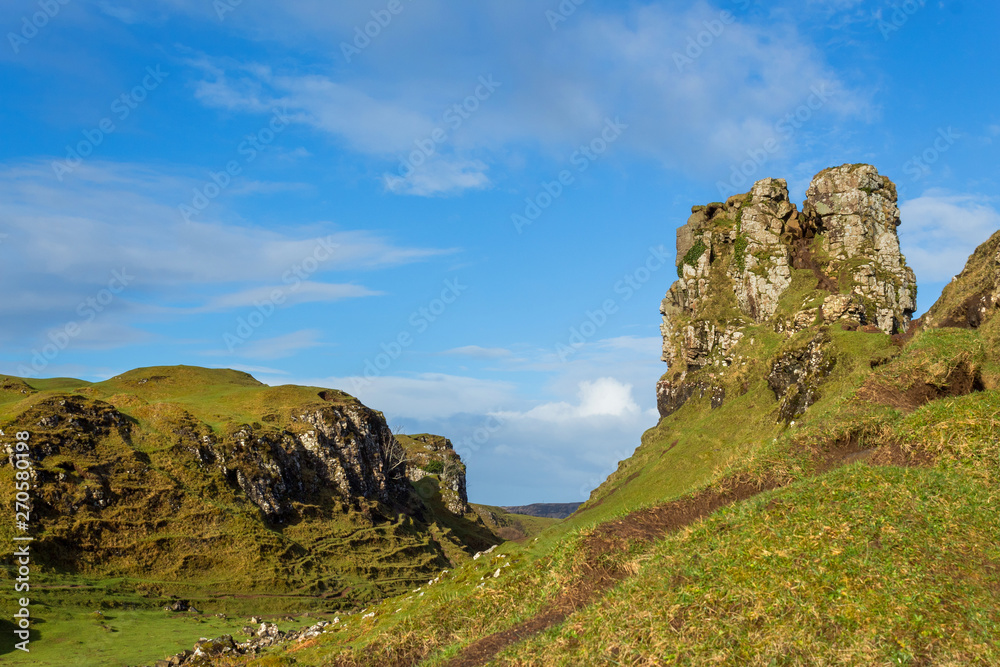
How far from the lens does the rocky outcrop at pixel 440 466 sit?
142387 millimetres

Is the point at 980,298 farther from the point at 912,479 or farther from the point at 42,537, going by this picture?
the point at 42,537

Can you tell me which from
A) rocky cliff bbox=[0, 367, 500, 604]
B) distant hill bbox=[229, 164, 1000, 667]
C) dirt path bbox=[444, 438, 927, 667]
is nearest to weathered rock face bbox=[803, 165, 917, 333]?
distant hill bbox=[229, 164, 1000, 667]

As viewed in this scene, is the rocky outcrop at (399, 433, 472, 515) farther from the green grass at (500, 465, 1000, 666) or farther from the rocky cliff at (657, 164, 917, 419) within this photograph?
the green grass at (500, 465, 1000, 666)

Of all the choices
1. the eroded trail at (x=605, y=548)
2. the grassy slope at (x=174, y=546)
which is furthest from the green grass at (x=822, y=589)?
the grassy slope at (x=174, y=546)

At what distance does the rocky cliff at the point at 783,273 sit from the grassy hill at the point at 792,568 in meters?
59.8

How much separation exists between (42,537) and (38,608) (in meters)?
12.8

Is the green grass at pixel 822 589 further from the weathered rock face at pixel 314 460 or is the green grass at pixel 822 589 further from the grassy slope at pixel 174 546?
the weathered rock face at pixel 314 460

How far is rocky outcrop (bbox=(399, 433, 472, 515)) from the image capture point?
142387 mm

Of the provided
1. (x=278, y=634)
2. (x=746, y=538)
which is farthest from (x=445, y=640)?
(x=278, y=634)

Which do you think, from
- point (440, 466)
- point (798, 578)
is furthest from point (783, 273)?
point (440, 466)

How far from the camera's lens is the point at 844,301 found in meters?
82.2

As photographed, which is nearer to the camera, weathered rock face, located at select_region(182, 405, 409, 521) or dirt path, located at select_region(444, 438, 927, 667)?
dirt path, located at select_region(444, 438, 927, 667)

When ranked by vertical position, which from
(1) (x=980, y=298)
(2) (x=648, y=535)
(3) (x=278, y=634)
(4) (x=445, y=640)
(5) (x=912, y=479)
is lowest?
(3) (x=278, y=634)

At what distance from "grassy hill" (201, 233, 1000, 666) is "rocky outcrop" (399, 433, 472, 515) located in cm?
11465
